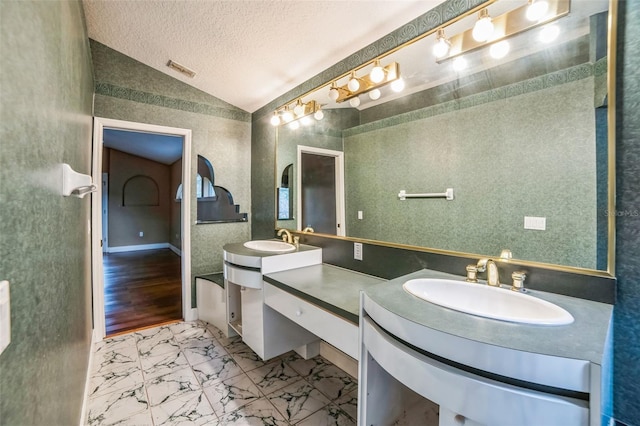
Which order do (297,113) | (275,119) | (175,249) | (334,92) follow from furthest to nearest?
(175,249), (275,119), (297,113), (334,92)

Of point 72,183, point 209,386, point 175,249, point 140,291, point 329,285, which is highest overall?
point 72,183

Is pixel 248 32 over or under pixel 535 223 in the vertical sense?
over

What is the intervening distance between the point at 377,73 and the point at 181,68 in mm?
1963

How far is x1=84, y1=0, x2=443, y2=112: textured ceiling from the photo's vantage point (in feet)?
5.71

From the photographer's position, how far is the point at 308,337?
2.28 m

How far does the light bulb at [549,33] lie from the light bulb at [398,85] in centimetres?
68

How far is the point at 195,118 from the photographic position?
10.0 ft

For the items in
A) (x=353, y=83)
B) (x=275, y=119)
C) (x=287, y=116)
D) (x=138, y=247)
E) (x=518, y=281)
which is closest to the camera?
(x=518, y=281)

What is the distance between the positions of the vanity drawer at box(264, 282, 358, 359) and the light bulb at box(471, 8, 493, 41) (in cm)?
148

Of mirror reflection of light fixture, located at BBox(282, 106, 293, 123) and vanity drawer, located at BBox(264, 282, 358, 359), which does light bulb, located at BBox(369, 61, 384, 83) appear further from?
vanity drawer, located at BBox(264, 282, 358, 359)

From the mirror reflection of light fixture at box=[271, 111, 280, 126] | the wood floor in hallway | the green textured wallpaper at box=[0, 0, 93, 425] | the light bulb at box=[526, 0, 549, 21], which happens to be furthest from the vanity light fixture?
the wood floor in hallway

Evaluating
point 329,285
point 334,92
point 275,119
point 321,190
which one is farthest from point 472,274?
point 275,119

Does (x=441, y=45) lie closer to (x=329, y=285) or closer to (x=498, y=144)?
(x=498, y=144)

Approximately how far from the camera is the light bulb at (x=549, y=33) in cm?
120
